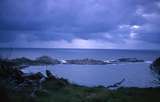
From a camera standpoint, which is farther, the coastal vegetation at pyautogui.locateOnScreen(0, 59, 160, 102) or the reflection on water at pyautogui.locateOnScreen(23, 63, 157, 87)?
the reflection on water at pyautogui.locateOnScreen(23, 63, 157, 87)

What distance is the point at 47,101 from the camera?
11.5 meters

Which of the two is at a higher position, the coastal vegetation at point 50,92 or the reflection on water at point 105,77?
the coastal vegetation at point 50,92

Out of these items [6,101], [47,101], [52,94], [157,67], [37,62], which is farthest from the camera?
[37,62]

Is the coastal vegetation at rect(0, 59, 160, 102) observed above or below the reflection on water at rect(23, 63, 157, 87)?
above

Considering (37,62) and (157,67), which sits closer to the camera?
(157,67)

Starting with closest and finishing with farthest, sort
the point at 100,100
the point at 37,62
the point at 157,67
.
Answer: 1. the point at 100,100
2. the point at 157,67
3. the point at 37,62

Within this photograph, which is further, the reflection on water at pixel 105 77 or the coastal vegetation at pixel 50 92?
the reflection on water at pixel 105 77

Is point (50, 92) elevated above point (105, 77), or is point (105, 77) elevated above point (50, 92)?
point (50, 92)

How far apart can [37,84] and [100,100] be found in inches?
143

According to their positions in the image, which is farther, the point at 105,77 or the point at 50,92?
the point at 105,77

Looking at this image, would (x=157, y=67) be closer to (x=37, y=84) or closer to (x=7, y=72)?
(x=37, y=84)

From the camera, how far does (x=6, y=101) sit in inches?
297

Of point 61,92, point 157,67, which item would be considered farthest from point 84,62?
point 61,92

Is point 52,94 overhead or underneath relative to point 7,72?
underneath
